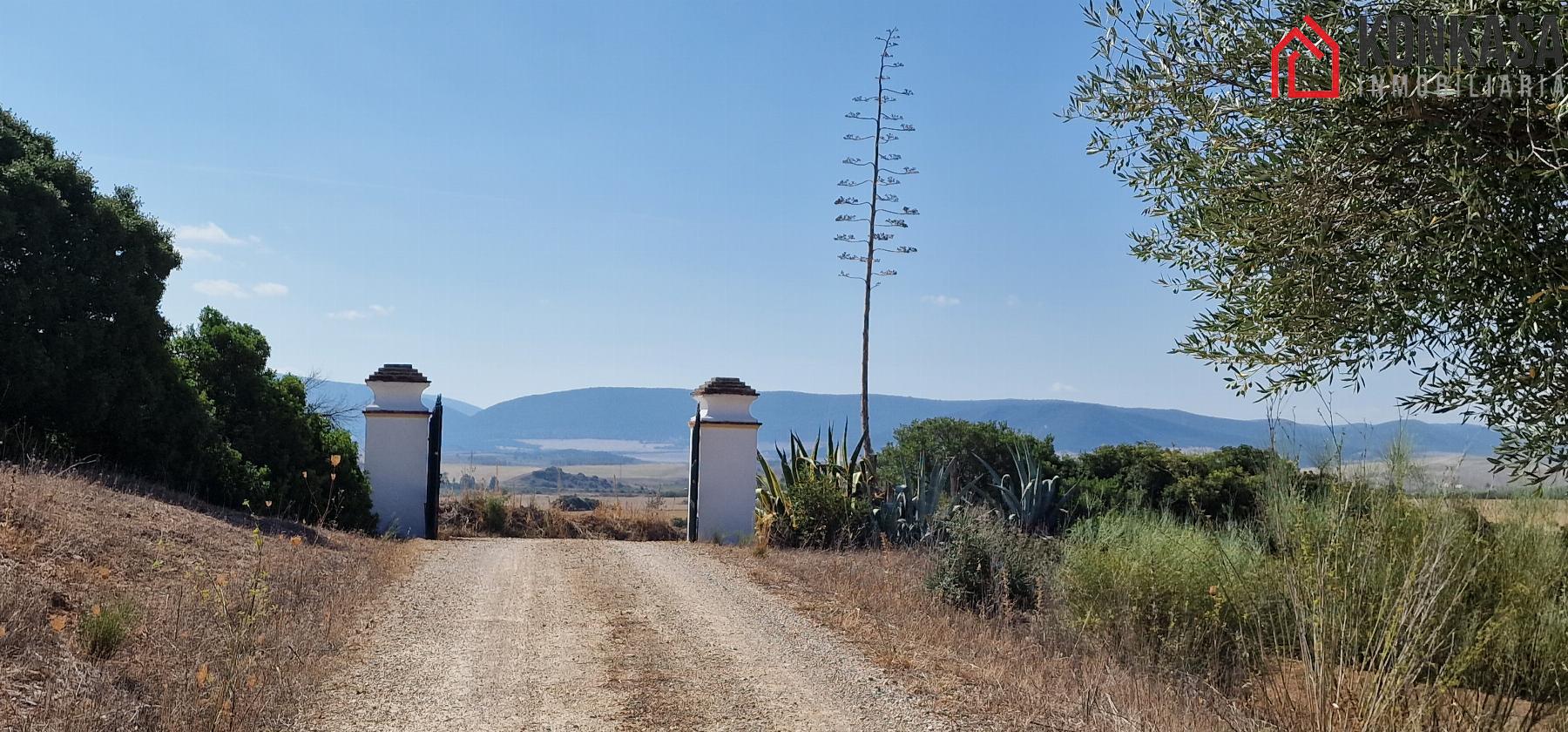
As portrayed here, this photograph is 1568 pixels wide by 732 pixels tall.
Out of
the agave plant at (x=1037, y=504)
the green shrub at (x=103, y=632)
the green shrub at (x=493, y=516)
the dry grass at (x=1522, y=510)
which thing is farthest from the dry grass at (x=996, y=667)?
the green shrub at (x=493, y=516)

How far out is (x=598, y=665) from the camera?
6.85 meters

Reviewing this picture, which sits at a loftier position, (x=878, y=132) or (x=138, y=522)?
(x=878, y=132)

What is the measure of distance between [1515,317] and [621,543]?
38.7 ft

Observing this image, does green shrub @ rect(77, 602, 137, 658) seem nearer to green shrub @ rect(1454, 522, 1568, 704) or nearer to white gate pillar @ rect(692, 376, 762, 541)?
green shrub @ rect(1454, 522, 1568, 704)

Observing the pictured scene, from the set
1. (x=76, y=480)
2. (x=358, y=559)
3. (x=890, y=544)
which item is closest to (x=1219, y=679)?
(x=890, y=544)

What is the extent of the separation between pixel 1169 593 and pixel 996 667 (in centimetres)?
170

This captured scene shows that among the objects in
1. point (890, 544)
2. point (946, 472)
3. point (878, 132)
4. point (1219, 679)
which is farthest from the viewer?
point (878, 132)

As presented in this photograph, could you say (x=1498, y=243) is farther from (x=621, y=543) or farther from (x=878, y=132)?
(x=878, y=132)

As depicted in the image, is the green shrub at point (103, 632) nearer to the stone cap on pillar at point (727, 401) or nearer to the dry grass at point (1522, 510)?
the dry grass at point (1522, 510)

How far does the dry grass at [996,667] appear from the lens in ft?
18.5

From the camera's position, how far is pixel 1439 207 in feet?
16.6

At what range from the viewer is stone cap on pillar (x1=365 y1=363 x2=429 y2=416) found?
16.4 metres

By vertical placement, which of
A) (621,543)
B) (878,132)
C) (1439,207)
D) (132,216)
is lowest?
(621,543)

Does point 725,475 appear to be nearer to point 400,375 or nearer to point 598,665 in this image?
point 400,375
